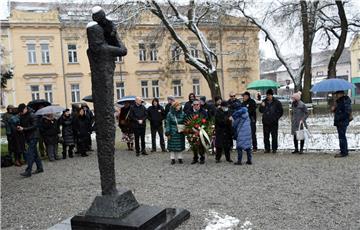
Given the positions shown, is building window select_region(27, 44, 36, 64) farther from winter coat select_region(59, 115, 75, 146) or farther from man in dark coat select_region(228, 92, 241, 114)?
man in dark coat select_region(228, 92, 241, 114)

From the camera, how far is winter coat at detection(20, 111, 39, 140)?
31.2 feet

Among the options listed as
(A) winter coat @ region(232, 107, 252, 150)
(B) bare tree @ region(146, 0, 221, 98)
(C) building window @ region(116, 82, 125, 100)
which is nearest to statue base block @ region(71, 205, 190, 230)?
(A) winter coat @ region(232, 107, 252, 150)

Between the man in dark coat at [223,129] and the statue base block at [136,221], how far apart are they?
4.82m

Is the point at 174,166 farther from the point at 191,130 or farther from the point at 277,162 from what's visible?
the point at 277,162

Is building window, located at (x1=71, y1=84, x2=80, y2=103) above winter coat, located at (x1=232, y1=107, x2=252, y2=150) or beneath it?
above

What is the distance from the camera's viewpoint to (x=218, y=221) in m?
5.65

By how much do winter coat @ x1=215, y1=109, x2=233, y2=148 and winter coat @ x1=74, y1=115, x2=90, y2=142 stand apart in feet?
16.0

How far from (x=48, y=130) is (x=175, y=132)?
13.3ft

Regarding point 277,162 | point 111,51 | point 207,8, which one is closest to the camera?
point 111,51

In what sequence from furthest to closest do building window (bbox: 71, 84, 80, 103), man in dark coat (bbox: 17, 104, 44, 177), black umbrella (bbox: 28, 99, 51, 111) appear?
building window (bbox: 71, 84, 80, 103), black umbrella (bbox: 28, 99, 51, 111), man in dark coat (bbox: 17, 104, 44, 177)

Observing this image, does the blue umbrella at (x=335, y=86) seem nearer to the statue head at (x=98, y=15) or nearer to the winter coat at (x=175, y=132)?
the winter coat at (x=175, y=132)

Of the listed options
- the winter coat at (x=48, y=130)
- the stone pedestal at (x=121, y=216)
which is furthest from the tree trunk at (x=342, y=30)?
the stone pedestal at (x=121, y=216)

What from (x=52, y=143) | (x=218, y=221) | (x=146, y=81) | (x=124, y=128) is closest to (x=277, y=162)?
(x=218, y=221)

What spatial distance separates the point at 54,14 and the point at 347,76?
141ft
